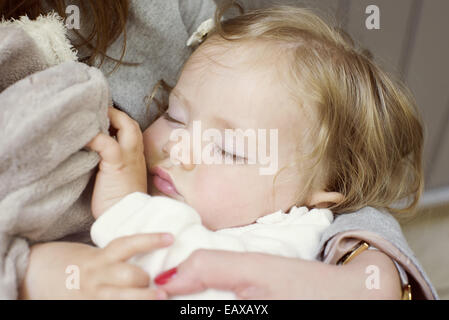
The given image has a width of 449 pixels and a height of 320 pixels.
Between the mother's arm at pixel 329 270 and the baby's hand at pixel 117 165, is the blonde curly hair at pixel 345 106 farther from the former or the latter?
the baby's hand at pixel 117 165

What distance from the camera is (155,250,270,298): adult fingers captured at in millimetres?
522

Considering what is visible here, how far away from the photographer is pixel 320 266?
23.4 inches

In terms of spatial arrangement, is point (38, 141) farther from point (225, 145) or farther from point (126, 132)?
point (225, 145)

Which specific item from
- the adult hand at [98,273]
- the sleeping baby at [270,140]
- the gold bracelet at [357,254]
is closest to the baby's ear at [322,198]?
the sleeping baby at [270,140]

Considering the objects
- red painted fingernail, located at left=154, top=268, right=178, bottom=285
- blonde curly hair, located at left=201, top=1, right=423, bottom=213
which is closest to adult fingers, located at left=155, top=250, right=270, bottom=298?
red painted fingernail, located at left=154, top=268, right=178, bottom=285

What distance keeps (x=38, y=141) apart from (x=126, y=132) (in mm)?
133

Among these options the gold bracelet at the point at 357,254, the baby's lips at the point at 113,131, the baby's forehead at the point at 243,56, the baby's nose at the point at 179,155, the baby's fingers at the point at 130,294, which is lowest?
the gold bracelet at the point at 357,254

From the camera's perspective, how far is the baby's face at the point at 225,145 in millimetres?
707

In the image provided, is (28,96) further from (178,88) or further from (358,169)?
(358,169)

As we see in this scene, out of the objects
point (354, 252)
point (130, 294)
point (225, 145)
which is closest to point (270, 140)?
point (225, 145)

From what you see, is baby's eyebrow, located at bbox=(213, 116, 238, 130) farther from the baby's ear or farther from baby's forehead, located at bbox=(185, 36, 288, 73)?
the baby's ear

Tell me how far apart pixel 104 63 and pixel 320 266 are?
1.60 ft

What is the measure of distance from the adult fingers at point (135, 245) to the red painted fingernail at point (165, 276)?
0.10 feet
